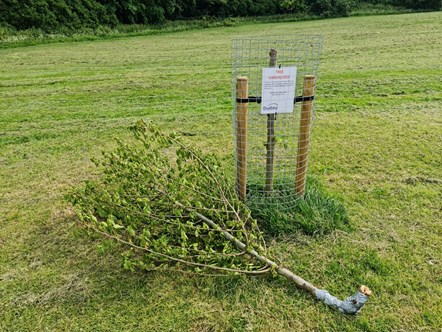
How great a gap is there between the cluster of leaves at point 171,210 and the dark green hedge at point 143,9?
24120 millimetres

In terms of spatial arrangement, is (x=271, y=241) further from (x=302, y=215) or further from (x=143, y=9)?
(x=143, y=9)

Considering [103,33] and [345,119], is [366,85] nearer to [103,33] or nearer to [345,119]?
[345,119]

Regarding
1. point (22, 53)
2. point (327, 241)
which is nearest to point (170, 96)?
point (327, 241)

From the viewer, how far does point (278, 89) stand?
2771mm

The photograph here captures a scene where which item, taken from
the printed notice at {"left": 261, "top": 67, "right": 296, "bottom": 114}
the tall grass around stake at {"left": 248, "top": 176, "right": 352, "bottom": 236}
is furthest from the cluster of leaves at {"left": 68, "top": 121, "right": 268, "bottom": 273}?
the printed notice at {"left": 261, "top": 67, "right": 296, "bottom": 114}

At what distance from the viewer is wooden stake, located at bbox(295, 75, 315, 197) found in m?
2.89

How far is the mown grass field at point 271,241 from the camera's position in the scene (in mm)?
2320

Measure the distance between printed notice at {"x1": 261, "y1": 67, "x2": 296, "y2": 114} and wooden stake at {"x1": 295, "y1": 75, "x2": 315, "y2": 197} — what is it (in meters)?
0.17

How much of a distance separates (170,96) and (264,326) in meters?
5.99

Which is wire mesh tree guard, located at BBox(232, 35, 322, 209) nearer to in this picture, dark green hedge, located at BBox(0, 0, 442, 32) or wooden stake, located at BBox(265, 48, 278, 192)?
wooden stake, located at BBox(265, 48, 278, 192)

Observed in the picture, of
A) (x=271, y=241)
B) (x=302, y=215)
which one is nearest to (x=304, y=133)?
(x=302, y=215)

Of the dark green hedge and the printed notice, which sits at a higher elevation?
the printed notice

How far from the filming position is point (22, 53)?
1545 cm

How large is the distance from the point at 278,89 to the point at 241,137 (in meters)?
0.51
